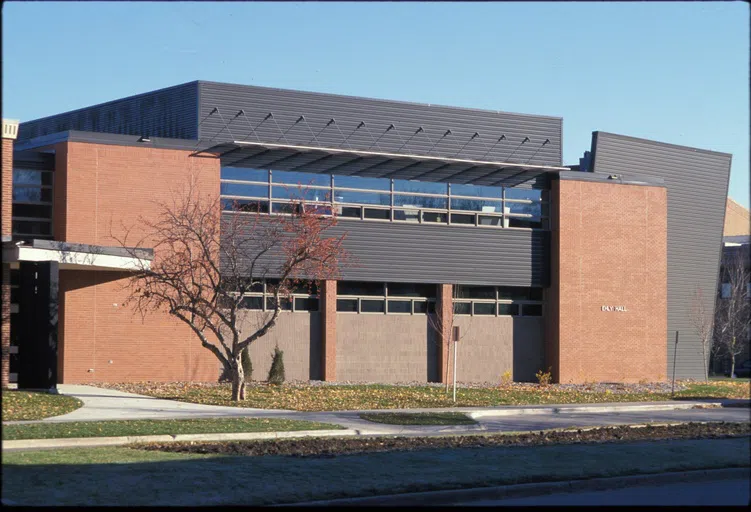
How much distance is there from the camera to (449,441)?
755 inches

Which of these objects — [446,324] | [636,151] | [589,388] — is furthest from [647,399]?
[636,151]

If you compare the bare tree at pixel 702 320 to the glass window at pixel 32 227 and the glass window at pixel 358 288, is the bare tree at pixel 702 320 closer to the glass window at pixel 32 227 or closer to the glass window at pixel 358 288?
the glass window at pixel 358 288

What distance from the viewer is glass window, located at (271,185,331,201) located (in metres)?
37.3

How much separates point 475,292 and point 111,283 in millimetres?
15271

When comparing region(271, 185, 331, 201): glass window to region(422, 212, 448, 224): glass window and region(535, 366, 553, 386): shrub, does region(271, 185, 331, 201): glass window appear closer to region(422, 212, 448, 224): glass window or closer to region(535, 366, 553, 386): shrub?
region(422, 212, 448, 224): glass window

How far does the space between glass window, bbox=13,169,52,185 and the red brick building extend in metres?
0.04

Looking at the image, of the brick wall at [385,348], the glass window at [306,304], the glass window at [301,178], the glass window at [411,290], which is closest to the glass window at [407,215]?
the glass window at [411,290]

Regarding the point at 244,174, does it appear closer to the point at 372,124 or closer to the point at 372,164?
the point at 372,164

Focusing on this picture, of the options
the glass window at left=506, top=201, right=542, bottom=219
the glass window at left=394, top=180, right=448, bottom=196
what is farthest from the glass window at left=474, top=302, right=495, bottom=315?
the glass window at left=394, top=180, right=448, bottom=196

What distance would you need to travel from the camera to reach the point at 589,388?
129 ft

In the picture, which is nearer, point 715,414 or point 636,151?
point 715,414

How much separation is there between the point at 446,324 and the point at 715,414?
14.0m

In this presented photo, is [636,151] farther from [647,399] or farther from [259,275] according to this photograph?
[259,275]

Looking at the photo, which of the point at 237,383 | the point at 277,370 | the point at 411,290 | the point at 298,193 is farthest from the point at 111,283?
the point at 411,290
